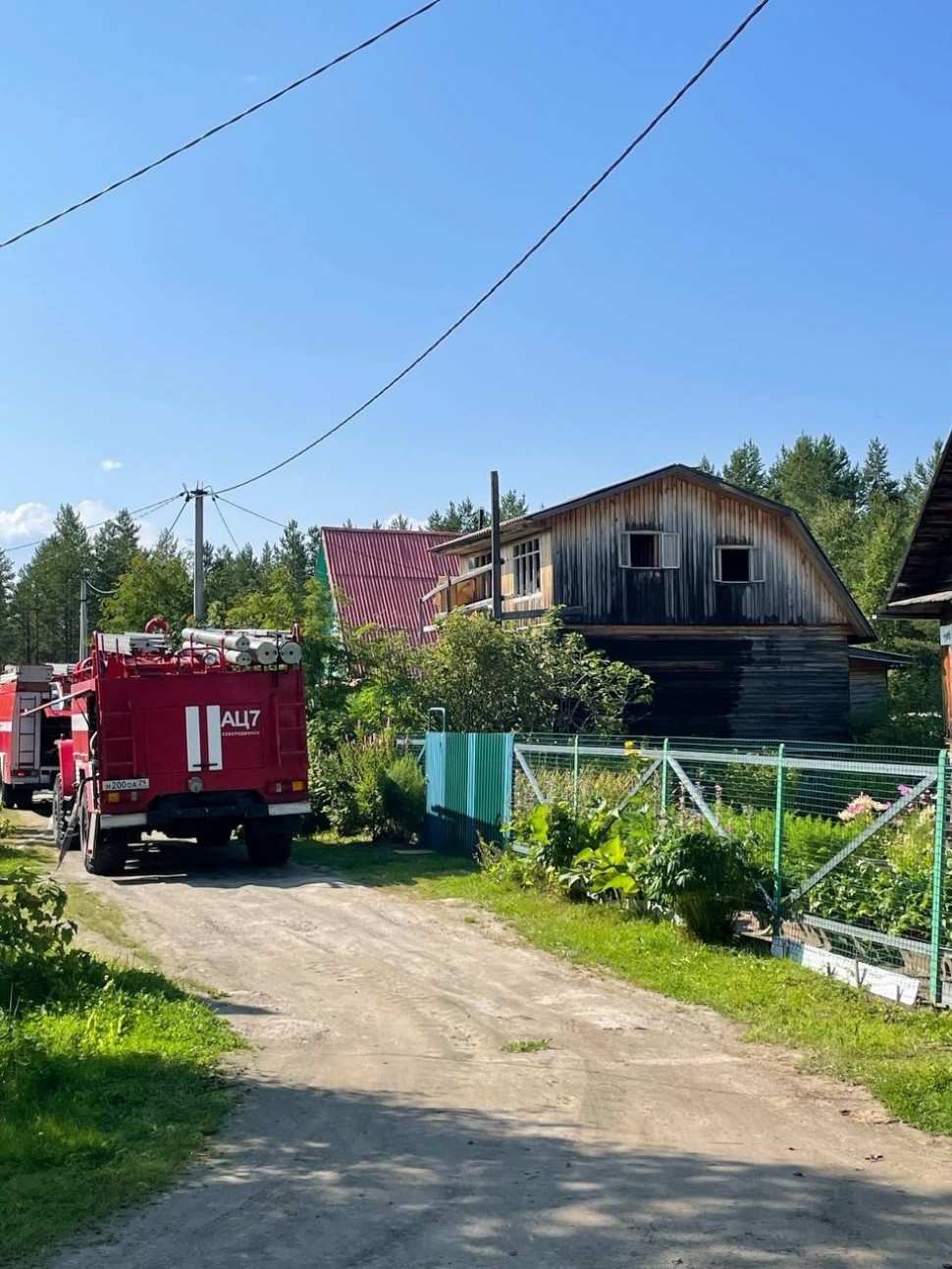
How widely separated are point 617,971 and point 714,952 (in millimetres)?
839

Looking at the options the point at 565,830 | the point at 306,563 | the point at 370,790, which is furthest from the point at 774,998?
the point at 306,563

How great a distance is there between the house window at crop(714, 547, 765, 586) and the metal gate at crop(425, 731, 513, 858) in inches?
601

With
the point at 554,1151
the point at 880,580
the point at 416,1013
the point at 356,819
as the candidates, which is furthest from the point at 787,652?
the point at 880,580

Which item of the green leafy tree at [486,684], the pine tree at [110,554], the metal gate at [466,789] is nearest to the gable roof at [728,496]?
the green leafy tree at [486,684]

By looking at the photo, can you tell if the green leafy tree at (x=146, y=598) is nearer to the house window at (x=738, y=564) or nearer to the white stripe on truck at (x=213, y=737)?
the house window at (x=738, y=564)

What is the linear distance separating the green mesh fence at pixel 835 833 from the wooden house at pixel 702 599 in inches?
727

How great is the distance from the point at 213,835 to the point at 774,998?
40.4 feet

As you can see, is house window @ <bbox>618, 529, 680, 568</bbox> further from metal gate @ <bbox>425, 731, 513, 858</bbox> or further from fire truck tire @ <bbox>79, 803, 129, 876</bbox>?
fire truck tire @ <bbox>79, 803, 129, 876</bbox>

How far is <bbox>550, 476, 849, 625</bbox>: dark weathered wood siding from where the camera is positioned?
3100cm

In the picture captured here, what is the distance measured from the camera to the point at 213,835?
63.3 ft

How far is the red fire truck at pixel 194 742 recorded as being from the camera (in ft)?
53.0

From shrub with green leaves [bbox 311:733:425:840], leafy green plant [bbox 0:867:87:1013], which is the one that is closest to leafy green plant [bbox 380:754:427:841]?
shrub with green leaves [bbox 311:733:425:840]

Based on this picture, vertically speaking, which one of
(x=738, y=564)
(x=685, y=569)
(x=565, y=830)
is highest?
(x=738, y=564)

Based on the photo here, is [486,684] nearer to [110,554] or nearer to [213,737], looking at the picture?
[213,737]
